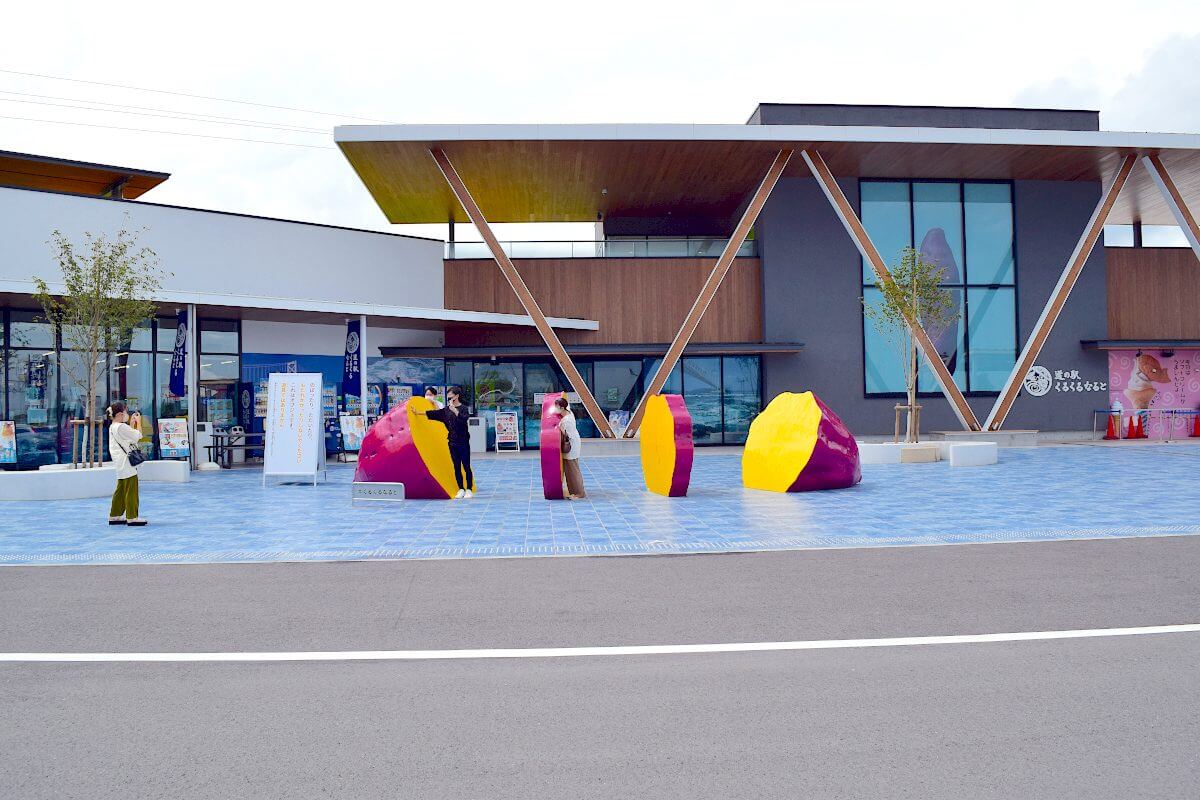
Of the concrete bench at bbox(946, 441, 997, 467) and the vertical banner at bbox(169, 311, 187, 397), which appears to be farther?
the vertical banner at bbox(169, 311, 187, 397)

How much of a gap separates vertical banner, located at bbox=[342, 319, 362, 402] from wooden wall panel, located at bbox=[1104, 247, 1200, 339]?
22108 millimetres

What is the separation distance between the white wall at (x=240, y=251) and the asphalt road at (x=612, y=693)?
46.9 ft

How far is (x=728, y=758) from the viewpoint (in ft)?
12.2

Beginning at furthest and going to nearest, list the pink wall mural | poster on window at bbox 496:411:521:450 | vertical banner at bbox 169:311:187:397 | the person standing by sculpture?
1. the pink wall mural
2. poster on window at bbox 496:411:521:450
3. vertical banner at bbox 169:311:187:397
4. the person standing by sculpture

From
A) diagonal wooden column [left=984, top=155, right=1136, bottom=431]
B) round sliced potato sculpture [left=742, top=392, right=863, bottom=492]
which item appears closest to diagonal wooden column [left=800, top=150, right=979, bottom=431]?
diagonal wooden column [left=984, top=155, right=1136, bottom=431]

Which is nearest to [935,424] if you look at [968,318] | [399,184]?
[968,318]

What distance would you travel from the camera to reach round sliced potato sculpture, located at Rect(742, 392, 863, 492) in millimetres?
14453

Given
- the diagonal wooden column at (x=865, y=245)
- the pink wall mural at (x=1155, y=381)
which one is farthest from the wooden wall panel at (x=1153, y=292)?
the diagonal wooden column at (x=865, y=245)

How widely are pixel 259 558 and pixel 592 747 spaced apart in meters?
6.15

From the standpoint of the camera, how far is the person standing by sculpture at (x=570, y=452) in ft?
44.6

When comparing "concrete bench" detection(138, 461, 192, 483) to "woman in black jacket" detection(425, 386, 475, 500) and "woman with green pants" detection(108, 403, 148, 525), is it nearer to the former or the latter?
"woman with green pants" detection(108, 403, 148, 525)

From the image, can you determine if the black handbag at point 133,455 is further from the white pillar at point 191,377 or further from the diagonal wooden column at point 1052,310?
the diagonal wooden column at point 1052,310

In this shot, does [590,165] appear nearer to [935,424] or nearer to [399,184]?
[399,184]

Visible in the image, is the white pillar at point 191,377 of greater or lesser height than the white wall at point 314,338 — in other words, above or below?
below
